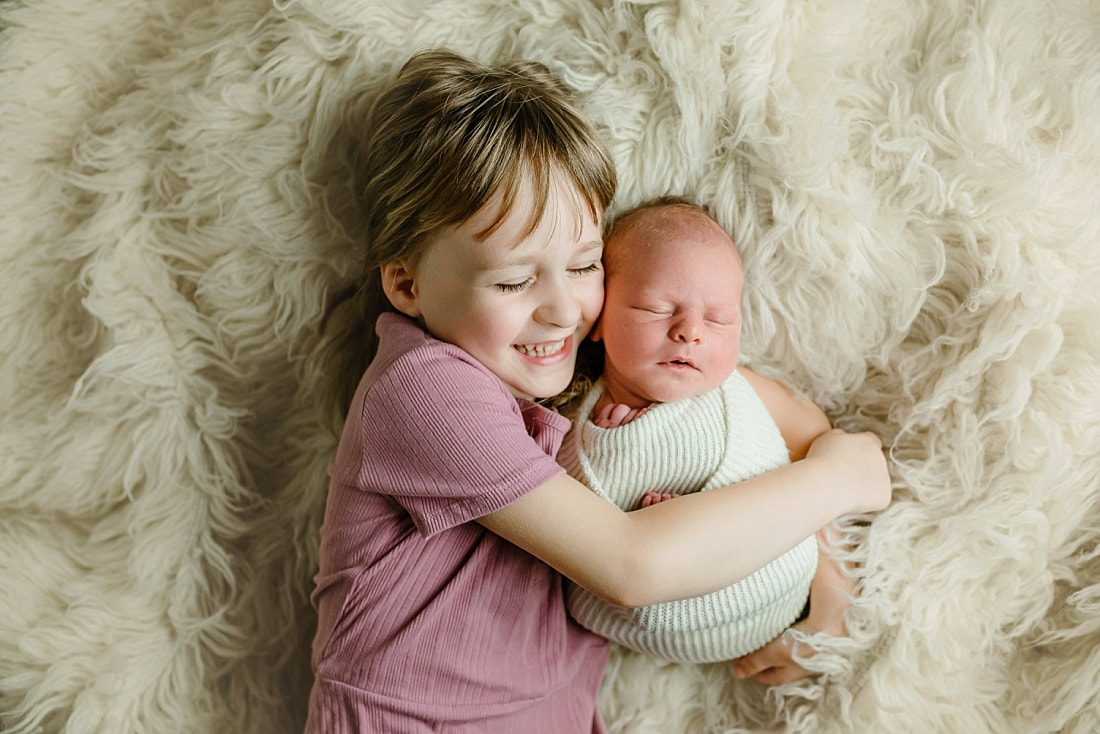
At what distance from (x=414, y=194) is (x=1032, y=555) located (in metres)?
0.85

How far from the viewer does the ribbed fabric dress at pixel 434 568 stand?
984mm

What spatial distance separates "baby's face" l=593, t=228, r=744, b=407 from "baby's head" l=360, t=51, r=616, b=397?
5 cm

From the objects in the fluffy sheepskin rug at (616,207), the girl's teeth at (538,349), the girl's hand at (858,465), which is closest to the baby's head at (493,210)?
the girl's teeth at (538,349)

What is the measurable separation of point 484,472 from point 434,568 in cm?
19

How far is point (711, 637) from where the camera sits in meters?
1.10

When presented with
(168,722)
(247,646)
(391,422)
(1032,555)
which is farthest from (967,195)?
(168,722)

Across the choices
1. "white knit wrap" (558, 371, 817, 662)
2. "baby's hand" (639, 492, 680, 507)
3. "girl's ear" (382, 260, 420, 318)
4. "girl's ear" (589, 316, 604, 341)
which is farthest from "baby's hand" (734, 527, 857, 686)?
"girl's ear" (382, 260, 420, 318)

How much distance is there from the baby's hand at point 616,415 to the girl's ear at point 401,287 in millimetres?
265

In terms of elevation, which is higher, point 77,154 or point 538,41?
point 538,41

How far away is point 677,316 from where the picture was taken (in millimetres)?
1088

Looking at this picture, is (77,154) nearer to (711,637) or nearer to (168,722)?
(168,722)

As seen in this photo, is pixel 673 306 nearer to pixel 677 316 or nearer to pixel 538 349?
pixel 677 316

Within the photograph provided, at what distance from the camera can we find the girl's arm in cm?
99

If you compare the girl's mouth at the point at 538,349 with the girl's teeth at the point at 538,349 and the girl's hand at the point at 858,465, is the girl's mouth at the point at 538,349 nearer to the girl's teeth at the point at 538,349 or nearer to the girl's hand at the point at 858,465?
the girl's teeth at the point at 538,349
